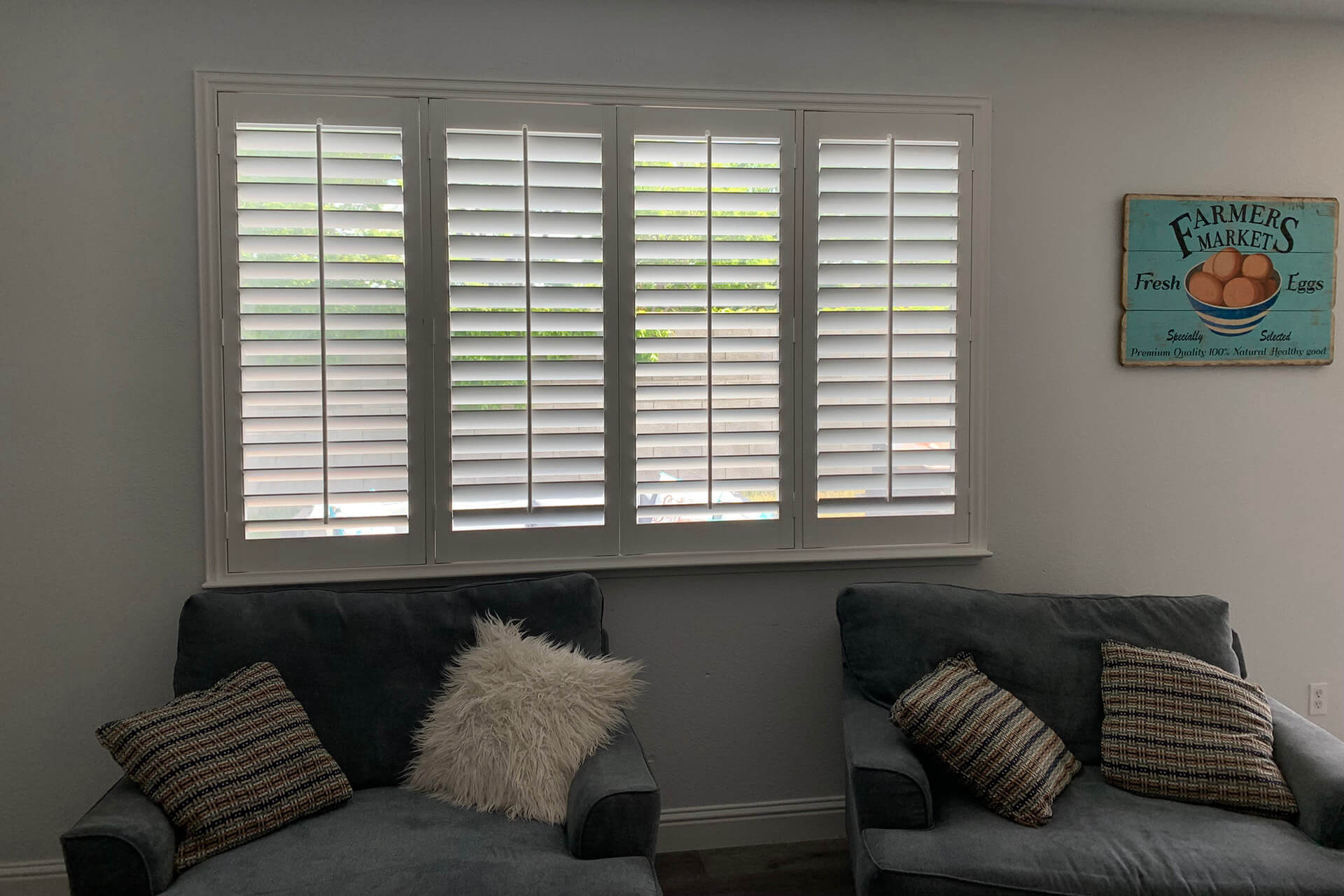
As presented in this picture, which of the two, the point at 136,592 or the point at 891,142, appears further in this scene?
the point at 891,142

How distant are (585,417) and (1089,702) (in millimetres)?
1644

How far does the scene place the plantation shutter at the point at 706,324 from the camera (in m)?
2.60

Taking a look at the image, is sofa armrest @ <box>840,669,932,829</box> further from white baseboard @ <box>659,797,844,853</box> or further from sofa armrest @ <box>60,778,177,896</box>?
sofa armrest @ <box>60,778,177,896</box>

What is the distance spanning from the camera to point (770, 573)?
2.73 metres

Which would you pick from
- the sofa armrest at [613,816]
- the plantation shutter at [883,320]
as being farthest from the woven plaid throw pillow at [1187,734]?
the sofa armrest at [613,816]

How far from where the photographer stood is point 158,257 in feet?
7.97

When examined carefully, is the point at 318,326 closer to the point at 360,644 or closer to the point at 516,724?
the point at 360,644

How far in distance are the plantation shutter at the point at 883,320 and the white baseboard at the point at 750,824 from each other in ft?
2.83

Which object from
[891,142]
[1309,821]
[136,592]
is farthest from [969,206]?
[136,592]

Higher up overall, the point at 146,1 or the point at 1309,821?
the point at 146,1

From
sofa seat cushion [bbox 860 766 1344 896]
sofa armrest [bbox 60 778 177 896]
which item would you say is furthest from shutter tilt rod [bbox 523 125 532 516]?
sofa seat cushion [bbox 860 766 1344 896]

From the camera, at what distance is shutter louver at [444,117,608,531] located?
2.52 m

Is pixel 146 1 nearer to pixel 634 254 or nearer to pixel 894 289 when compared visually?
pixel 634 254

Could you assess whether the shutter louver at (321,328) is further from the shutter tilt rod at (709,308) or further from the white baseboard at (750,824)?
the white baseboard at (750,824)
